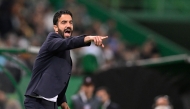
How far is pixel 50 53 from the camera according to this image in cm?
788

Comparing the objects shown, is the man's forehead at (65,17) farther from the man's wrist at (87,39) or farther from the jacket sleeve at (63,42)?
the man's wrist at (87,39)

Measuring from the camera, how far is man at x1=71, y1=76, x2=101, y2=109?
42.5ft

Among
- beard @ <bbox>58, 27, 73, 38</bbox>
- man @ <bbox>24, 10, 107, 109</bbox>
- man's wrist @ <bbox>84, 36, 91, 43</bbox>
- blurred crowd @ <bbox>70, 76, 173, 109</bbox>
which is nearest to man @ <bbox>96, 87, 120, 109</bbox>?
blurred crowd @ <bbox>70, 76, 173, 109</bbox>

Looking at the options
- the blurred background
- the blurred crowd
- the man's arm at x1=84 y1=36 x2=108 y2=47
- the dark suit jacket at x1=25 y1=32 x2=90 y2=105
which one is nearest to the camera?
the man's arm at x1=84 y1=36 x2=108 y2=47

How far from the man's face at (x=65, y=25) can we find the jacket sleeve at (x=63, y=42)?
0.07 m

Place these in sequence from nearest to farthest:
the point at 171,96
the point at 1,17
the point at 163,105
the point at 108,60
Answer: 1. the point at 163,105
2. the point at 171,96
3. the point at 1,17
4. the point at 108,60

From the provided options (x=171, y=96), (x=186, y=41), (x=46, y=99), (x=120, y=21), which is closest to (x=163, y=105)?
(x=171, y=96)

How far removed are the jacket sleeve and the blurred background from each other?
3787 mm

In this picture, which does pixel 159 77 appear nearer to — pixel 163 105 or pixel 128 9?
pixel 163 105

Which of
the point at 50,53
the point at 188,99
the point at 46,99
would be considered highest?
the point at 50,53

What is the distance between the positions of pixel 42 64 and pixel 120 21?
1353 cm

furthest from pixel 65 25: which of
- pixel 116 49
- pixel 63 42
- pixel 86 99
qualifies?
pixel 116 49

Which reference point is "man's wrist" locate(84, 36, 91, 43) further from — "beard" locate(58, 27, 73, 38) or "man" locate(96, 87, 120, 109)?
"man" locate(96, 87, 120, 109)

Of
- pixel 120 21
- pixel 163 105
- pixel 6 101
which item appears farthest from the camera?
pixel 120 21
